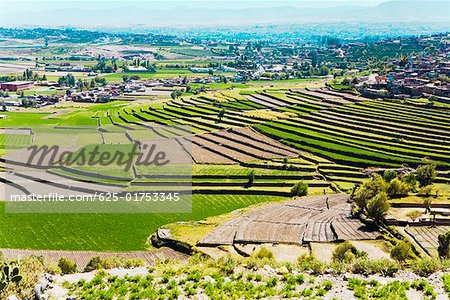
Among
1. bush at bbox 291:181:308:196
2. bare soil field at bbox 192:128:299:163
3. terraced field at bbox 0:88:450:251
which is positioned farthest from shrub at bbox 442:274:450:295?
bare soil field at bbox 192:128:299:163

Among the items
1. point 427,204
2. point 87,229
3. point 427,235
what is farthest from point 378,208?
point 87,229

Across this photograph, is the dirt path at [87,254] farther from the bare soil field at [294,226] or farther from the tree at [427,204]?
the tree at [427,204]

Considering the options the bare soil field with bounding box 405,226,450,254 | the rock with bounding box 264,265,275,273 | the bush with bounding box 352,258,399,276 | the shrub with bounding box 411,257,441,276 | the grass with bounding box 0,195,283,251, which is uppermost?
the shrub with bounding box 411,257,441,276

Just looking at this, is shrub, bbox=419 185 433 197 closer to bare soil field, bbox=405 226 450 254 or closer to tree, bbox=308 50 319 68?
bare soil field, bbox=405 226 450 254

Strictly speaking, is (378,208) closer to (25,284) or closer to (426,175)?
(426,175)

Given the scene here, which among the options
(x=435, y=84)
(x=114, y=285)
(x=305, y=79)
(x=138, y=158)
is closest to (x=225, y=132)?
(x=138, y=158)

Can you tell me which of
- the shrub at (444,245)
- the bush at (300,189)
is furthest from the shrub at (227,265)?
the bush at (300,189)

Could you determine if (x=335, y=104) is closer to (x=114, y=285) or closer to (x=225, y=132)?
(x=225, y=132)
